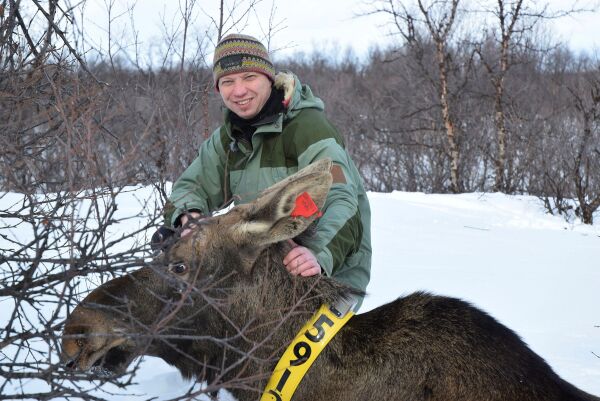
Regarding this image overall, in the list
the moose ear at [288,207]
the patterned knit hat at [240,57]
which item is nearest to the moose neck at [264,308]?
the moose ear at [288,207]

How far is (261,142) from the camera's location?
14.4ft

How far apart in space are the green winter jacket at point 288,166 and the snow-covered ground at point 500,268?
105 cm

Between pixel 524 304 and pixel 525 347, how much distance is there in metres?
4.60

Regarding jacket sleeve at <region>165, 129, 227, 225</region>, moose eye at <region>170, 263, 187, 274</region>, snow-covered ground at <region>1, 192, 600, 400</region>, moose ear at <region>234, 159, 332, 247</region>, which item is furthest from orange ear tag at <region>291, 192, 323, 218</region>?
snow-covered ground at <region>1, 192, 600, 400</region>

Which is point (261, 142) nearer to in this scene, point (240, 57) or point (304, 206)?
point (240, 57)

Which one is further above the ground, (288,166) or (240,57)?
(240,57)

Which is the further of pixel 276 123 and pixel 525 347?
pixel 276 123

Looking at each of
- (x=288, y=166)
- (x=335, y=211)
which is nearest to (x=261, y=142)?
(x=288, y=166)

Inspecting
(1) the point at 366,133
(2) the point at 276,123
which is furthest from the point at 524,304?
(1) the point at 366,133

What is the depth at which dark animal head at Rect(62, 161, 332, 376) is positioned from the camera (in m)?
2.99

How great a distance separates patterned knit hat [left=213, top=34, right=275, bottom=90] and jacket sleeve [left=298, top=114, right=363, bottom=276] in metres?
0.57

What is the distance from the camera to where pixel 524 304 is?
748 centimetres

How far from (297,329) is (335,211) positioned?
Answer: 0.80 m

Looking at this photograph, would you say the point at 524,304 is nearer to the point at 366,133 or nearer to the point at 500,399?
the point at 500,399
